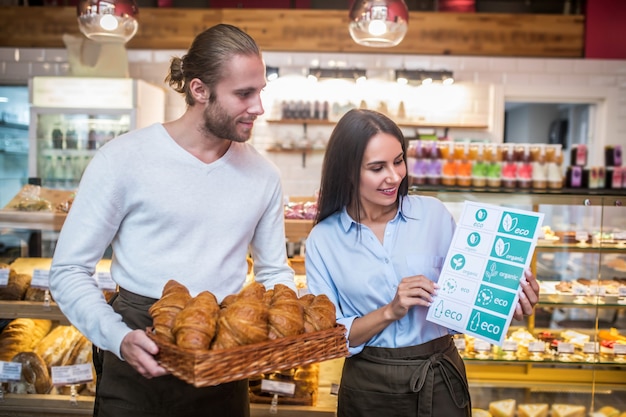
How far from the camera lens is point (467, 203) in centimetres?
201

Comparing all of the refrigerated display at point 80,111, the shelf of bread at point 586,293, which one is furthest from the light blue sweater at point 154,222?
the refrigerated display at point 80,111

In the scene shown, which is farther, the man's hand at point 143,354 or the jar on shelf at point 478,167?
the jar on shelf at point 478,167

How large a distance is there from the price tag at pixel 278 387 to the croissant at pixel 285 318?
1244mm

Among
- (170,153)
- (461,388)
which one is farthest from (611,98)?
(170,153)

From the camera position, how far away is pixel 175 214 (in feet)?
5.87

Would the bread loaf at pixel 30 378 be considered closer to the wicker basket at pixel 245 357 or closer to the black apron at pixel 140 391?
the black apron at pixel 140 391

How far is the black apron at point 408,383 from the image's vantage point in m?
1.93

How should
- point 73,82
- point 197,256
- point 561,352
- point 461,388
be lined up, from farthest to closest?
point 73,82, point 561,352, point 461,388, point 197,256

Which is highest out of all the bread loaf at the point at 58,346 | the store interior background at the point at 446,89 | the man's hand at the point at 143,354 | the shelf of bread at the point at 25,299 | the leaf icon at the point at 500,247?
the store interior background at the point at 446,89

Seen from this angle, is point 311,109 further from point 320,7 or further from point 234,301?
point 234,301

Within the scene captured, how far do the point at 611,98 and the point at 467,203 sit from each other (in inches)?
226

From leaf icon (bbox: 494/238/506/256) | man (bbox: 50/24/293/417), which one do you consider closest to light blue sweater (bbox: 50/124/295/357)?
man (bbox: 50/24/293/417)

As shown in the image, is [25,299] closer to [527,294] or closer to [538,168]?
[527,294]

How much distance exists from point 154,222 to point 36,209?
1769 mm
